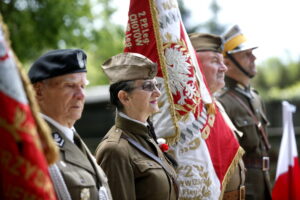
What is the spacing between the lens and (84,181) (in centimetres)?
288

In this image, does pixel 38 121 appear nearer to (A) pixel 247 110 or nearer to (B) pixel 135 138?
(B) pixel 135 138

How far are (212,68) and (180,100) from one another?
779 mm

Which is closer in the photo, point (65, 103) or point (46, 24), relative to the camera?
point (65, 103)

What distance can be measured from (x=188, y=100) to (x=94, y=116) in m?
13.3

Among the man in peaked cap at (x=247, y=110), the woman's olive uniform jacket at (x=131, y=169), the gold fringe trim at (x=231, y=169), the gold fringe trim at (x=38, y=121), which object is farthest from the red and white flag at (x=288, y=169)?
the gold fringe trim at (x=38, y=121)

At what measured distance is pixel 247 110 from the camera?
231 inches

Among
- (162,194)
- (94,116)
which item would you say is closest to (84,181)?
(162,194)

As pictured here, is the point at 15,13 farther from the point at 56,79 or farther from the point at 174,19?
the point at 56,79

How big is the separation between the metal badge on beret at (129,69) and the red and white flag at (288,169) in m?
2.81

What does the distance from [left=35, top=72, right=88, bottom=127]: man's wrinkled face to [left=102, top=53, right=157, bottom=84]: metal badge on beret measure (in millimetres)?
731

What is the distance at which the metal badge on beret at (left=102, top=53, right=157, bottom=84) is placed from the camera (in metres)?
3.70

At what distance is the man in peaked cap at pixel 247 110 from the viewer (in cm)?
570

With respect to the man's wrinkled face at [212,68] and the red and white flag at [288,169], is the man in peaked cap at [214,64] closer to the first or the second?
the man's wrinkled face at [212,68]

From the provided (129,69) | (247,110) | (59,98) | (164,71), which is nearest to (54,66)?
(59,98)
